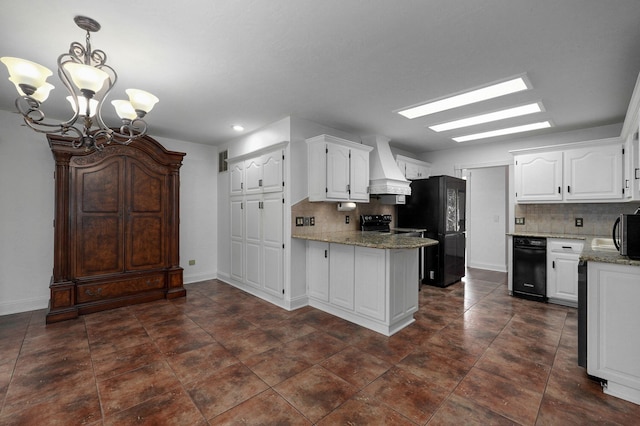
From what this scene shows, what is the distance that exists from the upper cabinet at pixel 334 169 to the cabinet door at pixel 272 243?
1.71 ft

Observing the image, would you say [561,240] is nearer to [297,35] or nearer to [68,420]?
[297,35]

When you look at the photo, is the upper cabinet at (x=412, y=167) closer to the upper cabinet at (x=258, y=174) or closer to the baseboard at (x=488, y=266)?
the upper cabinet at (x=258, y=174)

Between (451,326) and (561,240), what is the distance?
7.12ft

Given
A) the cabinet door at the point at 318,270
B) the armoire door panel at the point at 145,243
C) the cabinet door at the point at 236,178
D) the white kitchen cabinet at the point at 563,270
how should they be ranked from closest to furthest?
the cabinet door at the point at 318,270 < the white kitchen cabinet at the point at 563,270 < the armoire door panel at the point at 145,243 < the cabinet door at the point at 236,178

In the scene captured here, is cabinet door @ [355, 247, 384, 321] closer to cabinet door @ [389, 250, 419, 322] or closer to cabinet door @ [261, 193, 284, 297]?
cabinet door @ [389, 250, 419, 322]

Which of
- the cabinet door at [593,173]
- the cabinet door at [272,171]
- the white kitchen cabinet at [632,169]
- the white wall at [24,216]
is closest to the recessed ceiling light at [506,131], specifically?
the cabinet door at [593,173]

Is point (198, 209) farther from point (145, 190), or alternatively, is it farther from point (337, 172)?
point (337, 172)

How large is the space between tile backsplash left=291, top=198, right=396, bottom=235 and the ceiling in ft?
4.33

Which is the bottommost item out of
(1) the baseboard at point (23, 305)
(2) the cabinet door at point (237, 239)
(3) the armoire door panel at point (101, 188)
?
(1) the baseboard at point (23, 305)

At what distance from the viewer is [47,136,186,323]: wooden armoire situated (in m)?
3.41

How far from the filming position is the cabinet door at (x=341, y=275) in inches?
130

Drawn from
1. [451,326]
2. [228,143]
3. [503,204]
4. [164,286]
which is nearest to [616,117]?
[503,204]

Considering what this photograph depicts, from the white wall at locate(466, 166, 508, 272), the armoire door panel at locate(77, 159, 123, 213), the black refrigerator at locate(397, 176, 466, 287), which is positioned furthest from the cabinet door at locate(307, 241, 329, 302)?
the white wall at locate(466, 166, 508, 272)

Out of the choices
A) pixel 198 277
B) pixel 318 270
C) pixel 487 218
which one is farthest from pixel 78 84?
pixel 487 218
